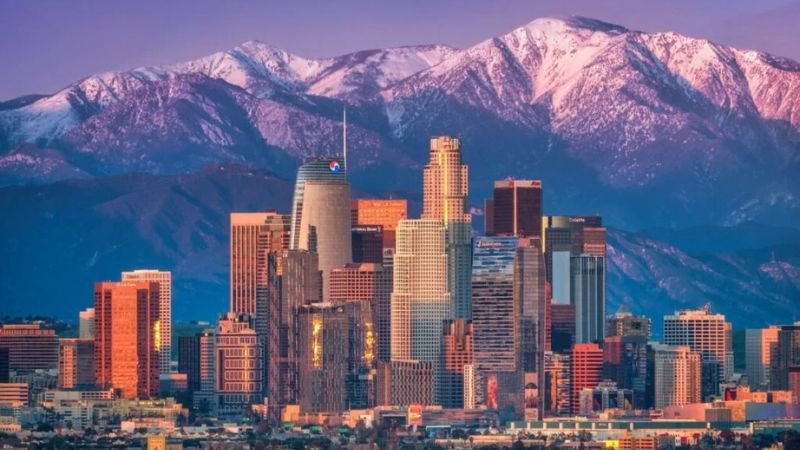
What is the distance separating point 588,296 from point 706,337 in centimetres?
557

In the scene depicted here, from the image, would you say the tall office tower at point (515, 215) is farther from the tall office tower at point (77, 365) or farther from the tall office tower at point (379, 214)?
the tall office tower at point (77, 365)

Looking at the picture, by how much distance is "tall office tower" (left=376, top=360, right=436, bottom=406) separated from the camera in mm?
177637

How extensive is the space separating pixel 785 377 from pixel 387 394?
1823 centimetres

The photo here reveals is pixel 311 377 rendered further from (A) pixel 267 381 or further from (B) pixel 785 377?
(B) pixel 785 377

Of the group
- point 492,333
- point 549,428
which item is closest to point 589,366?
point 492,333

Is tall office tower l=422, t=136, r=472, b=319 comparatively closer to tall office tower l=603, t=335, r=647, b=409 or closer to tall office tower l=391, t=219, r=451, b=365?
tall office tower l=391, t=219, r=451, b=365

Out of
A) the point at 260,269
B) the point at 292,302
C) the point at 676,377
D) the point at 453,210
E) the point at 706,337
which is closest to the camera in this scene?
the point at 292,302

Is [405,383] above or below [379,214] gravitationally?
below

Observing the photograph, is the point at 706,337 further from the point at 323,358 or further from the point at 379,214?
the point at 323,358

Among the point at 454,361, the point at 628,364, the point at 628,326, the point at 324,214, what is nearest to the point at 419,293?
the point at 454,361

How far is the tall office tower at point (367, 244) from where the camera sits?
192 meters

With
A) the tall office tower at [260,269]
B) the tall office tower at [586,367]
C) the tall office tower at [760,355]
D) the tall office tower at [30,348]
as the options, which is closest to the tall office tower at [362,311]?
the tall office tower at [260,269]

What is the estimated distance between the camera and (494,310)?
182 meters

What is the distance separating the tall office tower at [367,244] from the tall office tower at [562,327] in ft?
26.6
